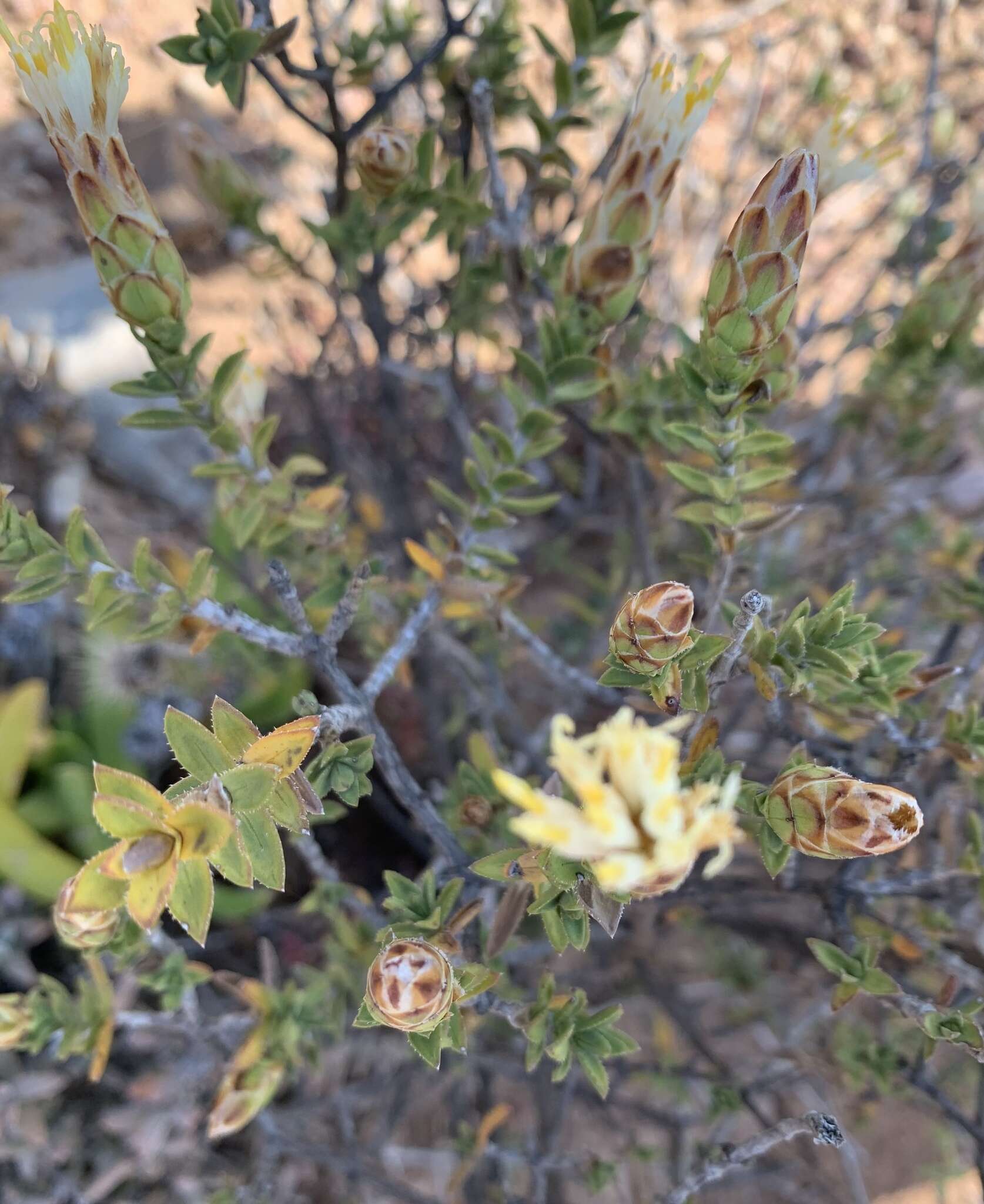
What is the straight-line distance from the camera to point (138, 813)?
23.5 inches

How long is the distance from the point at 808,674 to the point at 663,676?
0.18m

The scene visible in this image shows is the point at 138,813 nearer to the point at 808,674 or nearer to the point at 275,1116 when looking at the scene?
the point at 808,674

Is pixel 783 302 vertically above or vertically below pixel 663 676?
above

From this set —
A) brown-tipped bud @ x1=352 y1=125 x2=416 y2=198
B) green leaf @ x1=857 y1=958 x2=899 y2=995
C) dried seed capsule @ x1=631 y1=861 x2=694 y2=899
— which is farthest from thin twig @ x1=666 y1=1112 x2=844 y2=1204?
brown-tipped bud @ x1=352 y1=125 x2=416 y2=198

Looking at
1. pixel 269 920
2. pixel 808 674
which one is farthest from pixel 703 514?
pixel 269 920

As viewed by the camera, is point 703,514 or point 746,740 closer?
point 703,514

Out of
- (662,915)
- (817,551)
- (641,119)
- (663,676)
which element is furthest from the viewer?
(817,551)

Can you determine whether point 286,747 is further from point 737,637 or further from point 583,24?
point 583,24

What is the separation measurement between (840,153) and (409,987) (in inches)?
43.0

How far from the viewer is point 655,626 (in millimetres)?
676

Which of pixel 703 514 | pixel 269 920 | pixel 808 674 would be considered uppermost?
pixel 703 514

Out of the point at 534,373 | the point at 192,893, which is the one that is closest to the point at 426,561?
the point at 534,373

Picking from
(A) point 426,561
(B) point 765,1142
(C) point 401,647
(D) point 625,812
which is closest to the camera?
(D) point 625,812

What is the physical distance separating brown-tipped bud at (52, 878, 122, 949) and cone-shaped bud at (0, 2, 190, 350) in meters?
0.55
